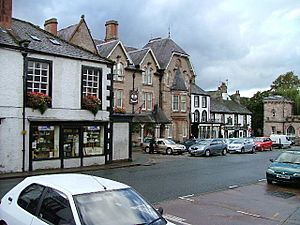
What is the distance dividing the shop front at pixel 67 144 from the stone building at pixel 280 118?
59.1 metres

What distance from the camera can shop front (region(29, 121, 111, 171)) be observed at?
20812 mm

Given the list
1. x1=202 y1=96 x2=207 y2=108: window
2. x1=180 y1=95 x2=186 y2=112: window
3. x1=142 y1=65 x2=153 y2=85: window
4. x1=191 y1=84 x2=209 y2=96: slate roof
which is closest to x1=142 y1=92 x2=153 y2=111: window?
x1=142 y1=65 x2=153 y2=85: window

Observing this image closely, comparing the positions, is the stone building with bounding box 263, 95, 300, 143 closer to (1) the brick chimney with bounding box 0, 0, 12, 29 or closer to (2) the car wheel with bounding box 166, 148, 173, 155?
(2) the car wheel with bounding box 166, 148, 173, 155

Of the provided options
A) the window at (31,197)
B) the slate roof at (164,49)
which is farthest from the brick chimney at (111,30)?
the window at (31,197)

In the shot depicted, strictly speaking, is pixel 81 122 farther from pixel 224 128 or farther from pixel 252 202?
pixel 224 128

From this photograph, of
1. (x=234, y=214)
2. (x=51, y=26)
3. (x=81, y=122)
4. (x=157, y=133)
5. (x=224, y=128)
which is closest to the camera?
(x=234, y=214)

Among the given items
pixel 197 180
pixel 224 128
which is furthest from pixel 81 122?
pixel 224 128

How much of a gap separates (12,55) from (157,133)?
26.4 m

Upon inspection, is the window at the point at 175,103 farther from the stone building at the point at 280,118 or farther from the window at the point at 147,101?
the stone building at the point at 280,118

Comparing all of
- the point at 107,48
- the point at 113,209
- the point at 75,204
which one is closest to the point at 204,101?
the point at 107,48

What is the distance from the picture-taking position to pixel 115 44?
4056cm

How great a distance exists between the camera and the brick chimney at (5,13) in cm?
2223

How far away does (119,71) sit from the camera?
41.3m

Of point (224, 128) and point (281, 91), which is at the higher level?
point (281, 91)
